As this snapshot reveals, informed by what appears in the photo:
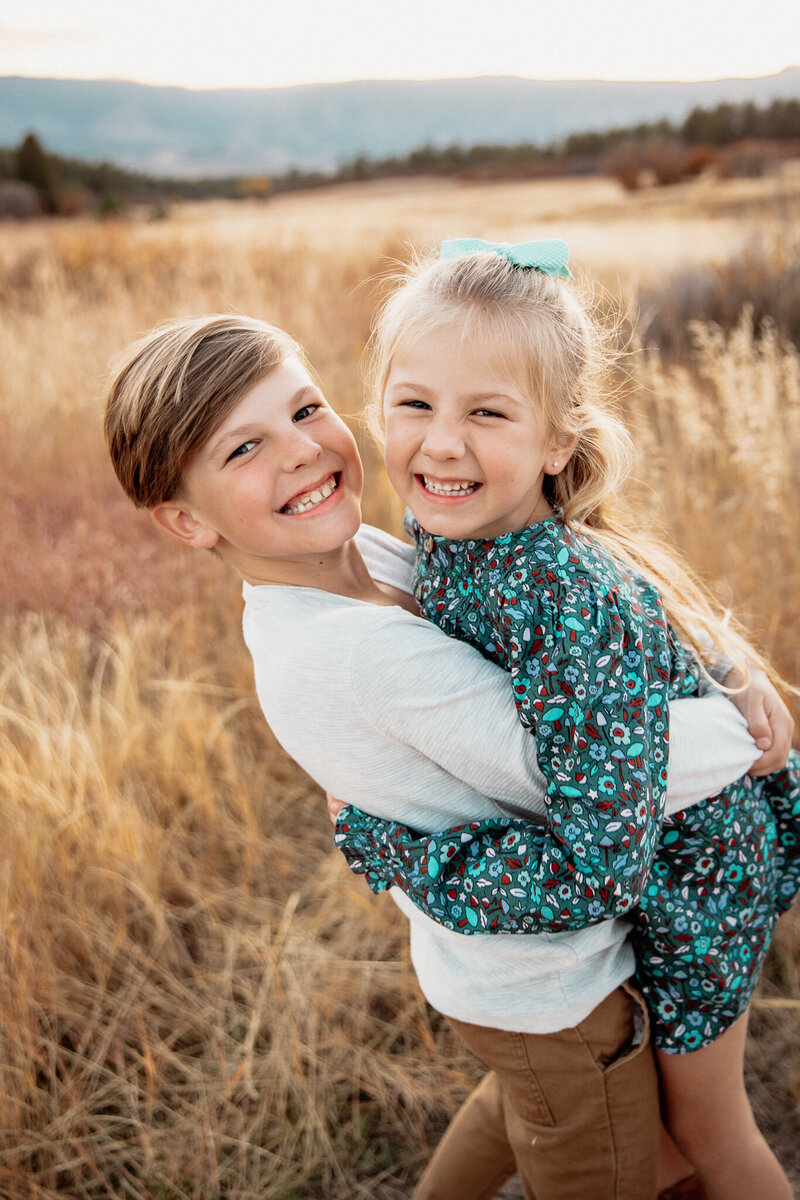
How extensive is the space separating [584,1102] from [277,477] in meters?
1.02

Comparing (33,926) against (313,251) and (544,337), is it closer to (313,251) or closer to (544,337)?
(544,337)

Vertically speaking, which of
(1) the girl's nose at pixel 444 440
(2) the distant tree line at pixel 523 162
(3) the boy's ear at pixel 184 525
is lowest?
(3) the boy's ear at pixel 184 525

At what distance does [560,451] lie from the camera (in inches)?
50.1

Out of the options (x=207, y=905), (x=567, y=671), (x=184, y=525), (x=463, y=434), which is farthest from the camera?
(x=207, y=905)

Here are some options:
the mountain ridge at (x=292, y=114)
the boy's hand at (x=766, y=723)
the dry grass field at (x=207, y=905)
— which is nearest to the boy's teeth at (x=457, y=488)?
the boy's hand at (x=766, y=723)

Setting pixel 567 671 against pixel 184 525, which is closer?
pixel 567 671

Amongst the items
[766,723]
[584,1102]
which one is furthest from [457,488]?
[584,1102]

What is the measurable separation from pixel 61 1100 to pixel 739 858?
1594 millimetres

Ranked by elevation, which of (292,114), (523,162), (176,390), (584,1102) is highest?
(292,114)

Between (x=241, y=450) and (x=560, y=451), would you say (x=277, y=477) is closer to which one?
(x=241, y=450)

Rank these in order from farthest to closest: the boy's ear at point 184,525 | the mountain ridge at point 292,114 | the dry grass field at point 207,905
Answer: the mountain ridge at point 292,114, the dry grass field at point 207,905, the boy's ear at point 184,525

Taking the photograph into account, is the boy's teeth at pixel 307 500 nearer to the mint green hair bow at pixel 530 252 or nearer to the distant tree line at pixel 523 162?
the mint green hair bow at pixel 530 252

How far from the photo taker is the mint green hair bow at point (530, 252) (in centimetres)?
124

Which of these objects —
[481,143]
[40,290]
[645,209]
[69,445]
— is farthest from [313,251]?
Answer: [481,143]
